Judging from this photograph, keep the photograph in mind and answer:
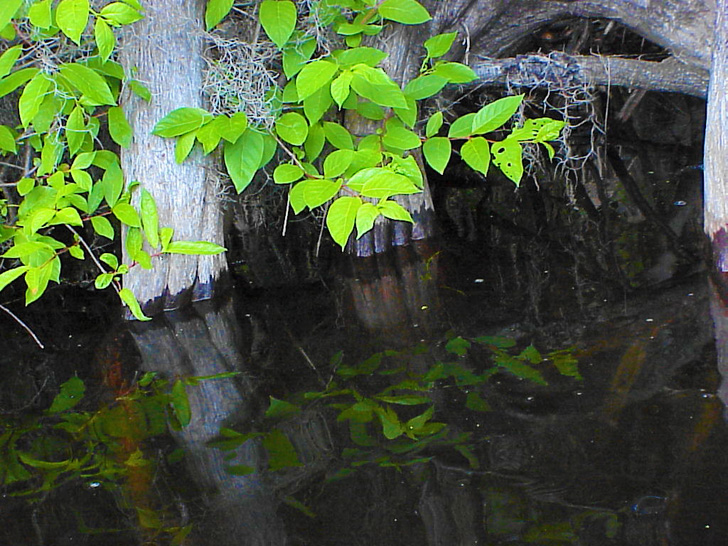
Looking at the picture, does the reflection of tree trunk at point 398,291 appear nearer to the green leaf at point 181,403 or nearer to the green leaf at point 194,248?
the green leaf at point 194,248

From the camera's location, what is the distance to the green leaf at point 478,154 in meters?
3.51

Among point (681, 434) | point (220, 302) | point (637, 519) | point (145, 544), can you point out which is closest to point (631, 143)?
point (220, 302)

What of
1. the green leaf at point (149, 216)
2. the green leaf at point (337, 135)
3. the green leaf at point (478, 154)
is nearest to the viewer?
the green leaf at point (149, 216)

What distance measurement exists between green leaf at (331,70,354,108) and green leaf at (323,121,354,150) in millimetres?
396

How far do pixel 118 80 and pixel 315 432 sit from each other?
1832mm

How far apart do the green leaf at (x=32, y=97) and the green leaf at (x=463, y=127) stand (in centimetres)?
165

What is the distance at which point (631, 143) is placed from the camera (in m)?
6.20

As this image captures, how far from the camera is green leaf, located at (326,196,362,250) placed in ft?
10.2

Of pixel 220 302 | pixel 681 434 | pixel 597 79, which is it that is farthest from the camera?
pixel 597 79

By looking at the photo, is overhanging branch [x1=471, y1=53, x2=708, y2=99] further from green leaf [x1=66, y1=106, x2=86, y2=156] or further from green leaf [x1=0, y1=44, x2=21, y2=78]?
green leaf [x1=0, y1=44, x2=21, y2=78]

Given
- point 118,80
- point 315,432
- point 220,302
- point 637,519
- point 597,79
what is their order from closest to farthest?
point 637,519, point 315,432, point 118,80, point 220,302, point 597,79

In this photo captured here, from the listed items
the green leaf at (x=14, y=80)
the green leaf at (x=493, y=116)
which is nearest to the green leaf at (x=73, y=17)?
the green leaf at (x=14, y=80)

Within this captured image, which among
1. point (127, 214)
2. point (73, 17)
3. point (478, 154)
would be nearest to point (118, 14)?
point (73, 17)

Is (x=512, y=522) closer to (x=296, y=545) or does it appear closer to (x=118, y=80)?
(x=296, y=545)
